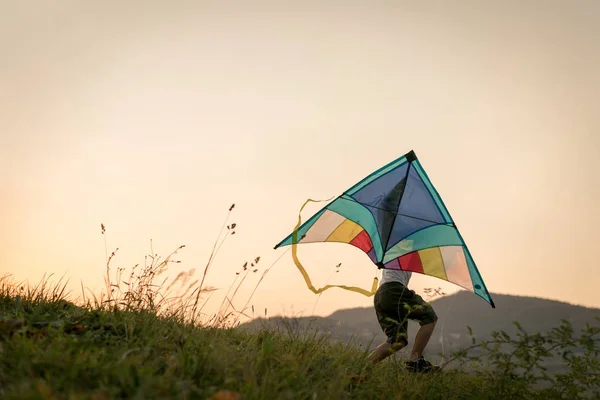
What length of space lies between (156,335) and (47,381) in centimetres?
110

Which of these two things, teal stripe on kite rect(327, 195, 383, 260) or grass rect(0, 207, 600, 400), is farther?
teal stripe on kite rect(327, 195, 383, 260)

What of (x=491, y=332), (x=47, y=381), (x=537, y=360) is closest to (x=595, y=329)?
(x=537, y=360)

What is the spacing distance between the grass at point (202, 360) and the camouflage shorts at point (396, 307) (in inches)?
23.0

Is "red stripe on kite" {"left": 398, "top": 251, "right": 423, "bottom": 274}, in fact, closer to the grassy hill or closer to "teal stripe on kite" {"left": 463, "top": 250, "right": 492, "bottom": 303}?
"teal stripe on kite" {"left": 463, "top": 250, "right": 492, "bottom": 303}

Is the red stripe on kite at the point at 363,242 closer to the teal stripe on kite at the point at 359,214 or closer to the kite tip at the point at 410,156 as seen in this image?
the teal stripe on kite at the point at 359,214

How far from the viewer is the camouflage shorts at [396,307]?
5.55m

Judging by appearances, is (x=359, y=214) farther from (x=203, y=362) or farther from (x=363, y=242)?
(x=203, y=362)

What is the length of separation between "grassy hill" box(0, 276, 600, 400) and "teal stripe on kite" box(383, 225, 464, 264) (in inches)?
55.2

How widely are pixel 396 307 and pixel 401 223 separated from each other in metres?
1.13

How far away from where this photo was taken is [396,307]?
5.68 m

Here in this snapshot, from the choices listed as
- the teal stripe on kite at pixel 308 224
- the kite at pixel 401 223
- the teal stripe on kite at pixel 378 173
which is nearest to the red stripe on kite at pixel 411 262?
the kite at pixel 401 223

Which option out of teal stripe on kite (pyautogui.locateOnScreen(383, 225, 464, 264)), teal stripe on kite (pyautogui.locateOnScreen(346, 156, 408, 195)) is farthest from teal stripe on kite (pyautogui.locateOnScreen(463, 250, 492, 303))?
teal stripe on kite (pyautogui.locateOnScreen(346, 156, 408, 195))

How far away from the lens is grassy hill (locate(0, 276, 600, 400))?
2.76m

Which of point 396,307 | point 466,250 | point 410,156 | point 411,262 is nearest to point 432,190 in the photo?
point 410,156
